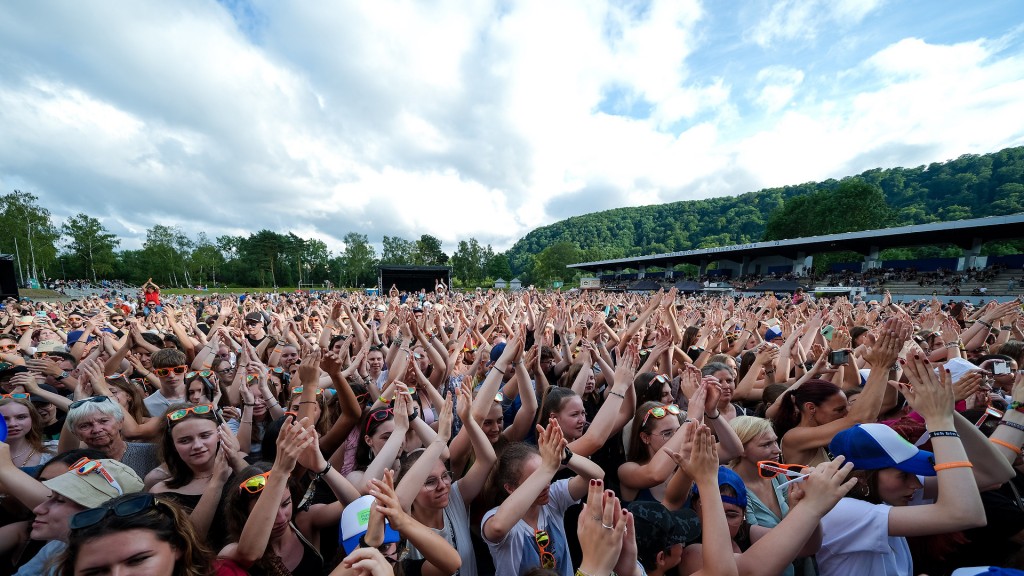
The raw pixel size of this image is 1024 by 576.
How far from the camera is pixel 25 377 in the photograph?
3.60m

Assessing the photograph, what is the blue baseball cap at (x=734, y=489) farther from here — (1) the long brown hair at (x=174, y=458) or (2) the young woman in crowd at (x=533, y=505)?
(1) the long brown hair at (x=174, y=458)

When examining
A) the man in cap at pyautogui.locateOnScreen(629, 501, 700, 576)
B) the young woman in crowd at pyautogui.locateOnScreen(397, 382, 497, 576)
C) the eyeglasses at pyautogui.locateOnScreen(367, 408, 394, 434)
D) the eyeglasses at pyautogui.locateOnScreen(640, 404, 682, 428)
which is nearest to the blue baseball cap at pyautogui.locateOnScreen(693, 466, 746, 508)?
the man in cap at pyautogui.locateOnScreen(629, 501, 700, 576)

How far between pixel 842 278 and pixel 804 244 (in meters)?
4.35

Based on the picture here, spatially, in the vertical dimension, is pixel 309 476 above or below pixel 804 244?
below

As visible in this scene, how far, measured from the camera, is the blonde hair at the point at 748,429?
269cm

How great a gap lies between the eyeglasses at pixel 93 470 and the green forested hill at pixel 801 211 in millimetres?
75596

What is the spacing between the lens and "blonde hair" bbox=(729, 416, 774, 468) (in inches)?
106

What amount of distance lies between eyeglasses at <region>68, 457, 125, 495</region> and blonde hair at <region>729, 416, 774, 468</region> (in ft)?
13.0

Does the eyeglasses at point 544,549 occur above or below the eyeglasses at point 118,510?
below

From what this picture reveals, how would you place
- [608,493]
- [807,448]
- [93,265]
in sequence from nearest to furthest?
1. [608,493]
2. [807,448]
3. [93,265]

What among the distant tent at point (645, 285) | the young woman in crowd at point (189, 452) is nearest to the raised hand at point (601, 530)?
the young woman in crowd at point (189, 452)

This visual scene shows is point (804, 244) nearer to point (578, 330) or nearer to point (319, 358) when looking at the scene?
point (578, 330)

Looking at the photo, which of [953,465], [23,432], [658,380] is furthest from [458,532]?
[23,432]

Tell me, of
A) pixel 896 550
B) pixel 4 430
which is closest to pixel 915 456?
pixel 896 550
